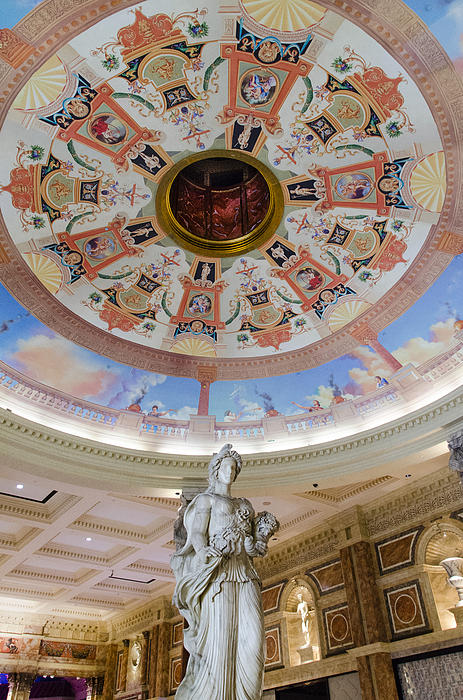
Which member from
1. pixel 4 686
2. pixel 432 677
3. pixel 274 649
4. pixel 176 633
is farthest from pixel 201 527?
pixel 4 686

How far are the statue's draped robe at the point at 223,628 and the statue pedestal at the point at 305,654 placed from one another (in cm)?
1144

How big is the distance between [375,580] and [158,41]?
12.3 m

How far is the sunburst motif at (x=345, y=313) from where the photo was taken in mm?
12695

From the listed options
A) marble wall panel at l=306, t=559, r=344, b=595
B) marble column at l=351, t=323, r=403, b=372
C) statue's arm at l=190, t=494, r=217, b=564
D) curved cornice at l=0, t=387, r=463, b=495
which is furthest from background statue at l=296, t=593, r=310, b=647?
statue's arm at l=190, t=494, r=217, b=564

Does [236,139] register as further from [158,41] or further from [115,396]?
[115,396]

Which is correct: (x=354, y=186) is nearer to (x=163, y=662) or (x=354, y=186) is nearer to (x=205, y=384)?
(x=205, y=384)

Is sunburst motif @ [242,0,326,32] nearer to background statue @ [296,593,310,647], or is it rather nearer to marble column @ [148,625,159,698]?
background statue @ [296,593,310,647]

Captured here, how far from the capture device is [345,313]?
12930 mm

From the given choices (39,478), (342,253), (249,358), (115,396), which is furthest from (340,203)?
(39,478)

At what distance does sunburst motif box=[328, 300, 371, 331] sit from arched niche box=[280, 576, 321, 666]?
285 inches

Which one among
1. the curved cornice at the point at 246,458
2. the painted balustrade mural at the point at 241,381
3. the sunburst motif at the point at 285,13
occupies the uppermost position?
the sunburst motif at the point at 285,13

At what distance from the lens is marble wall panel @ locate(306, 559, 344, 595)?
14.2 meters

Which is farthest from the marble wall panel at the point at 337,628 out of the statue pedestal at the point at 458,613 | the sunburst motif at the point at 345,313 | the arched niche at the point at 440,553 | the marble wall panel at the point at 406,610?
the sunburst motif at the point at 345,313

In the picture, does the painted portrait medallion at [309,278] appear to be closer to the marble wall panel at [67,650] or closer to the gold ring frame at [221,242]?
the gold ring frame at [221,242]
